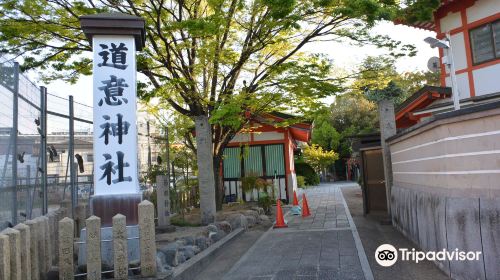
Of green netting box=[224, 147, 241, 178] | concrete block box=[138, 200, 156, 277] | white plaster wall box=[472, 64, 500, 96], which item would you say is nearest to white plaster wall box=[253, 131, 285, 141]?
green netting box=[224, 147, 241, 178]

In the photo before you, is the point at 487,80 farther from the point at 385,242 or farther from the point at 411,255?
the point at 411,255

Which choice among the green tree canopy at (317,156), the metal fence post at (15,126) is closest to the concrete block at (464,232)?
the metal fence post at (15,126)

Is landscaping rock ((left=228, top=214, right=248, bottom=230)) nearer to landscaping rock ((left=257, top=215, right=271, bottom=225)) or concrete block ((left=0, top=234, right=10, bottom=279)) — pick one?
landscaping rock ((left=257, top=215, right=271, bottom=225))

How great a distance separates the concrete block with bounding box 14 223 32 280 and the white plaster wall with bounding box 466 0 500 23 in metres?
13.1

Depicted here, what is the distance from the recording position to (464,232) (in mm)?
5355

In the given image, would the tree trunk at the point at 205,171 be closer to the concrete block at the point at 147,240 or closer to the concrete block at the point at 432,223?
the concrete block at the point at 432,223

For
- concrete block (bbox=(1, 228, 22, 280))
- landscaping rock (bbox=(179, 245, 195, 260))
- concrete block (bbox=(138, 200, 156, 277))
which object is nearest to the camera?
concrete block (bbox=(1, 228, 22, 280))

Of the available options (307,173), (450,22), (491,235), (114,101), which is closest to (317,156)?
(307,173)

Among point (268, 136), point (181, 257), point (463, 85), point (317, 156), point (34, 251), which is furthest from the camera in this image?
point (317, 156)

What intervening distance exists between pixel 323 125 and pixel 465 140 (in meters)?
37.2

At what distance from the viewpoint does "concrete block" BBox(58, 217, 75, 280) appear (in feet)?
17.8

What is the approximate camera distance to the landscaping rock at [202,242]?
8.29 metres

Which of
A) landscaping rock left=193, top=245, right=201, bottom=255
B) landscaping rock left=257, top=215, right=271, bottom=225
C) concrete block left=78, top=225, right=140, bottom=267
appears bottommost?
landscaping rock left=257, top=215, right=271, bottom=225

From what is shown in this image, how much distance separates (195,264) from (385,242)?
4.55 meters
